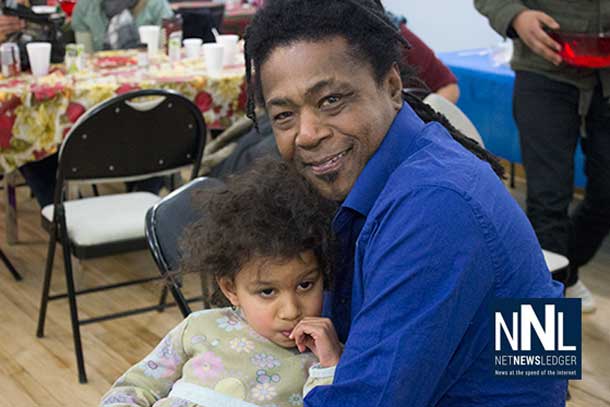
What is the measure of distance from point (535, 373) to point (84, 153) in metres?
2.04

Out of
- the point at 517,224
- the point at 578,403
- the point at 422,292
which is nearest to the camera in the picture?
the point at 422,292

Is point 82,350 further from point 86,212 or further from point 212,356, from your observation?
point 212,356

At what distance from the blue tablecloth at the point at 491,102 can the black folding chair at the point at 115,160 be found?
1.70 metres

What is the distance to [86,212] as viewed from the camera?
3.14 meters

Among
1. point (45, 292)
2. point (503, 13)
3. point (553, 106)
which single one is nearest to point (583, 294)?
point (553, 106)

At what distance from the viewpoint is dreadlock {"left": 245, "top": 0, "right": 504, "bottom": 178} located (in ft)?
4.32

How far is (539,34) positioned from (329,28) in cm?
180

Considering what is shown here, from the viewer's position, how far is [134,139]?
3.08 meters

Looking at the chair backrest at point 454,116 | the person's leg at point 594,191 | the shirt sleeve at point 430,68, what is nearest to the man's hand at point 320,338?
the chair backrest at point 454,116

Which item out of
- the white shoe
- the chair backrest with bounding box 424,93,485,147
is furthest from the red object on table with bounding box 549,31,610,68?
the white shoe

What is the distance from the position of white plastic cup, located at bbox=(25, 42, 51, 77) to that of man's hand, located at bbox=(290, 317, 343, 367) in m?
2.61

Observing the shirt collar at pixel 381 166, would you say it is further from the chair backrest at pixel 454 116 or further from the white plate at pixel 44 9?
the white plate at pixel 44 9

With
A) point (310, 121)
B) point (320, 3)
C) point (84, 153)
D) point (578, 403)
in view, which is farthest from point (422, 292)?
point (84, 153)

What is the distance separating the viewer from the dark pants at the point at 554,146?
10.1 ft
